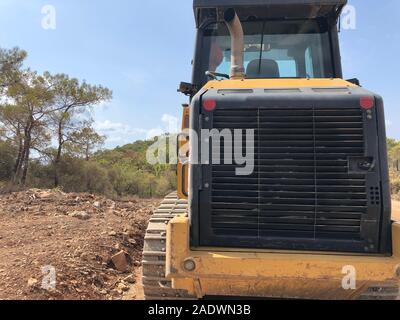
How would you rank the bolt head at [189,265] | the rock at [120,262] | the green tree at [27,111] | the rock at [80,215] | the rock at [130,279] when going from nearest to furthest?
the bolt head at [189,265] → the rock at [130,279] → the rock at [120,262] → the rock at [80,215] → the green tree at [27,111]

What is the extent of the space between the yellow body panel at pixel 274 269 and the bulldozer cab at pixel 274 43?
2070 millimetres

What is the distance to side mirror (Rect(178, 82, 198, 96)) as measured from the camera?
14.2 feet

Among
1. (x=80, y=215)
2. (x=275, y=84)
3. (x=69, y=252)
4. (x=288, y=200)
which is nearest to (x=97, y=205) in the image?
(x=80, y=215)

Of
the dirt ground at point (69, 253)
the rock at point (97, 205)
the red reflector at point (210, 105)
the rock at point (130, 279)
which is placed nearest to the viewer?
the red reflector at point (210, 105)

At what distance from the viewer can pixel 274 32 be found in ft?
15.1

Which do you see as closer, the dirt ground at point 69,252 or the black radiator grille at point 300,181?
the black radiator grille at point 300,181

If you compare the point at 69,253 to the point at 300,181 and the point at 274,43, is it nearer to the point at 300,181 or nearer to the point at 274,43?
the point at 274,43

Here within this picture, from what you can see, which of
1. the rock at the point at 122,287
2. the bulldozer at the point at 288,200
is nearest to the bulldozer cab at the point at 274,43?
the bulldozer at the point at 288,200

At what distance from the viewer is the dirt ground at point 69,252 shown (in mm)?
5137

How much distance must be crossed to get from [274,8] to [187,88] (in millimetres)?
1256

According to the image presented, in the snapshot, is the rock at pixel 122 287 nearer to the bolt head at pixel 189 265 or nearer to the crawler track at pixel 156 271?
the crawler track at pixel 156 271

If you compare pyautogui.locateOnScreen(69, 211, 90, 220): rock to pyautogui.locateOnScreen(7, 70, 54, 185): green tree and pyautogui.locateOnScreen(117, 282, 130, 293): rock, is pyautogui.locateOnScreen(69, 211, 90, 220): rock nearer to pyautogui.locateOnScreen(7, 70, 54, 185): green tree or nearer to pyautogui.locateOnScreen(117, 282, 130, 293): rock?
pyautogui.locateOnScreen(117, 282, 130, 293): rock
